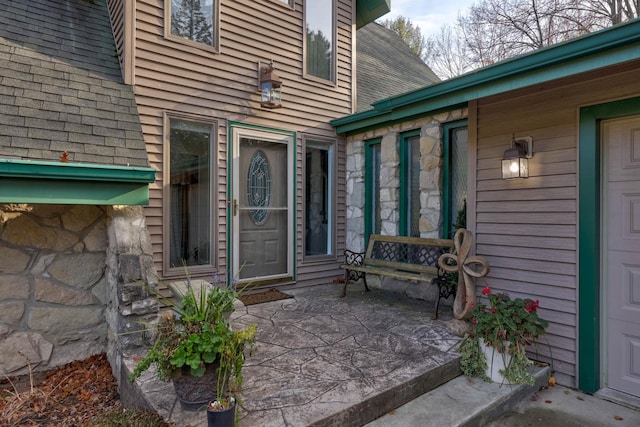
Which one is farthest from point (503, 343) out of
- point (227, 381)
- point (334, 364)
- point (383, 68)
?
point (383, 68)

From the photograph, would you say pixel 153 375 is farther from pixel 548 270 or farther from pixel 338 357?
pixel 548 270

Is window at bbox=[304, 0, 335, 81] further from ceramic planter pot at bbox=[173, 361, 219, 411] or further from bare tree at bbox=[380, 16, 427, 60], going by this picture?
bare tree at bbox=[380, 16, 427, 60]

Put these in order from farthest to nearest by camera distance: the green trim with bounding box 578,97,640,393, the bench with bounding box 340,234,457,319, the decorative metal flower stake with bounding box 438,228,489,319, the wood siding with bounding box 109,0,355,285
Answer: the wood siding with bounding box 109,0,355,285 < the bench with bounding box 340,234,457,319 < the decorative metal flower stake with bounding box 438,228,489,319 < the green trim with bounding box 578,97,640,393

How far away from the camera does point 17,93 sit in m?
2.95

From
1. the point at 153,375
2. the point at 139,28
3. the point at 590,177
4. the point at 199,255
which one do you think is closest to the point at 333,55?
the point at 139,28

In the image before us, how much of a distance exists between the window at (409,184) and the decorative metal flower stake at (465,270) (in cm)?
111

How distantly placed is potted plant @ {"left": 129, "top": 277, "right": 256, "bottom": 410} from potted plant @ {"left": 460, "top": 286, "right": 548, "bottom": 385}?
1747 millimetres

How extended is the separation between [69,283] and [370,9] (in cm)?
548

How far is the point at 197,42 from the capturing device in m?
4.16

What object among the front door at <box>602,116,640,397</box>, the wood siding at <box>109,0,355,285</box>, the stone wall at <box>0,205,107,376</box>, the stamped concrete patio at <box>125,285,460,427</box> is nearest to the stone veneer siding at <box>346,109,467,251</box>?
the wood siding at <box>109,0,355,285</box>

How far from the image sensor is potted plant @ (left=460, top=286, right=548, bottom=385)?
8.63 ft

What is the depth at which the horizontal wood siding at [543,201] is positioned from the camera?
2.85m

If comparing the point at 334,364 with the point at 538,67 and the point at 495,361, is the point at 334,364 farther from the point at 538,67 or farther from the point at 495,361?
the point at 538,67

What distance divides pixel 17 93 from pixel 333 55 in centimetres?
385
